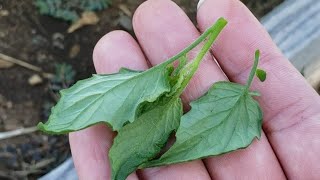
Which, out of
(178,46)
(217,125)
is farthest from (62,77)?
(217,125)

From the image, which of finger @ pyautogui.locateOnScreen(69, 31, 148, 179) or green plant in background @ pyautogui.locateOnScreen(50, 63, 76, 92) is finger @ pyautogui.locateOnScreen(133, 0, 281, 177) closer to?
finger @ pyautogui.locateOnScreen(69, 31, 148, 179)

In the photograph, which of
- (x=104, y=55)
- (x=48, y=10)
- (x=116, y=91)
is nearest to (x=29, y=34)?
(x=48, y=10)

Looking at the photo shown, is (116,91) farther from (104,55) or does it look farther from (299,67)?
(299,67)

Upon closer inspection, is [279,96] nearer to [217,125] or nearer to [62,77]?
[217,125]

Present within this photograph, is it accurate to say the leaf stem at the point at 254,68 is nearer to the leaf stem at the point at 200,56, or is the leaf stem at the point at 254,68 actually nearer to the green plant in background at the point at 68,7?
the leaf stem at the point at 200,56

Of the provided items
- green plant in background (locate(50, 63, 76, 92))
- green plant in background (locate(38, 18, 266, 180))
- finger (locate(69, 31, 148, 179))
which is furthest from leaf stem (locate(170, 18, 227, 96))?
green plant in background (locate(50, 63, 76, 92))

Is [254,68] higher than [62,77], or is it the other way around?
[62,77]
